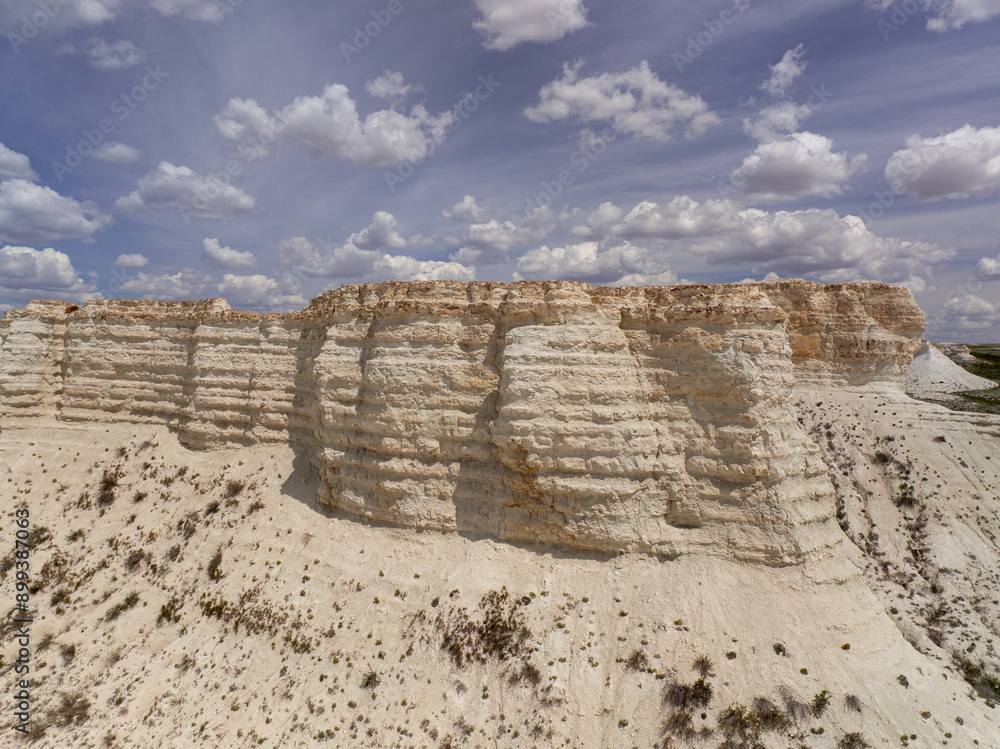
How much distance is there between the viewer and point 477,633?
60.7 ft

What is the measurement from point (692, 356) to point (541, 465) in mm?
7622

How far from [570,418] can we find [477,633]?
8.85m

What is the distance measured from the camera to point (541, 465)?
1953 cm

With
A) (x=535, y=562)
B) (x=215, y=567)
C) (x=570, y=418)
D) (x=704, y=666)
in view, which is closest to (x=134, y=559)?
(x=215, y=567)

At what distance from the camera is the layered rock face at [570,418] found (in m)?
19.3

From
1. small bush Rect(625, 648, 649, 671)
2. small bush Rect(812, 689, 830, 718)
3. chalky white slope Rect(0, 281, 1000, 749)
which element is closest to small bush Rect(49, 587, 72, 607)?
chalky white slope Rect(0, 281, 1000, 749)

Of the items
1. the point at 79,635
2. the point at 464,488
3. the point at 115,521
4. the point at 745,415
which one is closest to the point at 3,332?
the point at 115,521

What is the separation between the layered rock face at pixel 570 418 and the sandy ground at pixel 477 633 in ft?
4.62

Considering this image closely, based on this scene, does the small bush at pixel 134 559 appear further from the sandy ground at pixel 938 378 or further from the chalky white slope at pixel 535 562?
the sandy ground at pixel 938 378

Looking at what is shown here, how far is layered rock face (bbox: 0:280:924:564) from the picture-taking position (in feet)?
63.5

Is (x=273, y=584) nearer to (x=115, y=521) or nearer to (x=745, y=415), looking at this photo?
(x=115, y=521)

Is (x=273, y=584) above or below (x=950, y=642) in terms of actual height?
above

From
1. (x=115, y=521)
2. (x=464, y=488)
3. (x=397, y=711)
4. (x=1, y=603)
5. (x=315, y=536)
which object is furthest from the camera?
(x=115, y=521)

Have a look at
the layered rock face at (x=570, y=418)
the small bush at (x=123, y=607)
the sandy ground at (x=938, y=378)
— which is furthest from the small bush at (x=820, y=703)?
the sandy ground at (x=938, y=378)
